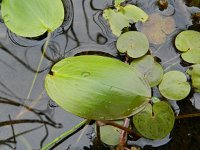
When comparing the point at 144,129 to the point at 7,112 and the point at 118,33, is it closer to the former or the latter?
the point at 118,33

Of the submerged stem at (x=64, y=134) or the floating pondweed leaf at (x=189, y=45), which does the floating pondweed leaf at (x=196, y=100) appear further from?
the submerged stem at (x=64, y=134)

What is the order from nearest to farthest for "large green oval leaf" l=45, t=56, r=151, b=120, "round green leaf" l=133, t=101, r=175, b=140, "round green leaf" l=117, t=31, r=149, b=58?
"large green oval leaf" l=45, t=56, r=151, b=120 → "round green leaf" l=133, t=101, r=175, b=140 → "round green leaf" l=117, t=31, r=149, b=58

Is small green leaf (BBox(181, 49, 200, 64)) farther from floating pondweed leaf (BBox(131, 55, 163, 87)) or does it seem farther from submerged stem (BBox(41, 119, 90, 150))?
submerged stem (BBox(41, 119, 90, 150))

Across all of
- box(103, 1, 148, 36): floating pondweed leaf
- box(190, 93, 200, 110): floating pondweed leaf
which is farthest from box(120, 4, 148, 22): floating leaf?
box(190, 93, 200, 110): floating pondweed leaf

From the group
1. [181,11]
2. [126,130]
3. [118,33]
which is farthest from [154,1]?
[126,130]

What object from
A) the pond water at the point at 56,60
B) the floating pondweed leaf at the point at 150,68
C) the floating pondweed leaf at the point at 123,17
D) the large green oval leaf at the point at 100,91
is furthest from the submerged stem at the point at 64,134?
the floating pondweed leaf at the point at 123,17

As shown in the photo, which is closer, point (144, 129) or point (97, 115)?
point (97, 115)
